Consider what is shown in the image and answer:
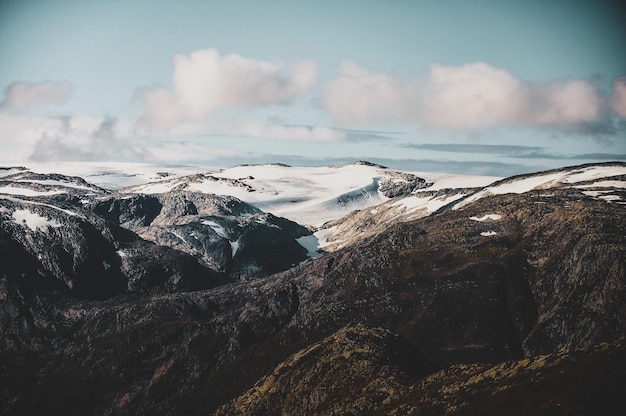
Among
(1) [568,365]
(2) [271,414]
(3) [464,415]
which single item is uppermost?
(1) [568,365]

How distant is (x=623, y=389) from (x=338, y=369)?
81183 mm

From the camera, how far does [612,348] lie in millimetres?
107125

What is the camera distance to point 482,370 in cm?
13125

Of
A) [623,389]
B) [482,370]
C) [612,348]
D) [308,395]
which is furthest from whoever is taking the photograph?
[308,395]

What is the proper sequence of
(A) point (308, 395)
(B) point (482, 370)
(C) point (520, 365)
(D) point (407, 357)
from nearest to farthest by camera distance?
(C) point (520, 365) → (B) point (482, 370) → (A) point (308, 395) → (D) point (407, 357)

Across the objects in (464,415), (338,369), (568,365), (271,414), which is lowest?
(271,414)

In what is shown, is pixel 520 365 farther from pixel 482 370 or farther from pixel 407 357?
pixel 407 357

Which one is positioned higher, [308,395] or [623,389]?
[623,389]

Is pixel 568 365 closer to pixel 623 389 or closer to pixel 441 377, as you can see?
pixel 623 389

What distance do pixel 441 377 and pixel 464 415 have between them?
2326cm

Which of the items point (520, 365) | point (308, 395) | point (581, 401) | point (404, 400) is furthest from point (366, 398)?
point (581, 401)

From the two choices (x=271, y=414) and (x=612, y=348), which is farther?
(x=271, y=414)

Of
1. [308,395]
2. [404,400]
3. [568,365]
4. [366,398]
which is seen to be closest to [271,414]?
[308,395]

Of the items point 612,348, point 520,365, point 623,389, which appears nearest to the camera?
point 623,389
